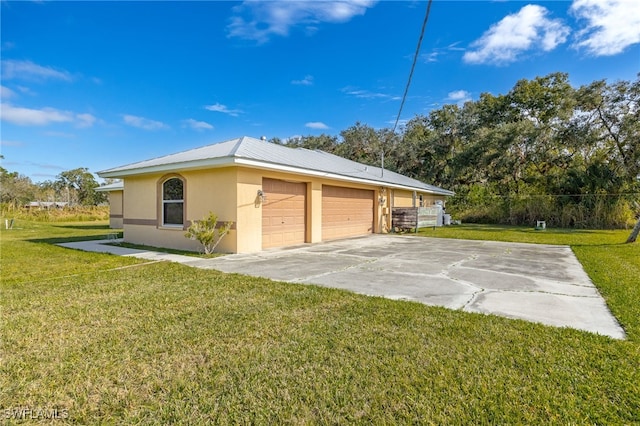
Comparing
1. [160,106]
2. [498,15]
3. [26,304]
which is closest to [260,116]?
[160,106]

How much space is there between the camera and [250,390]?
2361mm

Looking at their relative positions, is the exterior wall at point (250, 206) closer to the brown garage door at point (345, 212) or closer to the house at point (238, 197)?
the house at point (238, 197)

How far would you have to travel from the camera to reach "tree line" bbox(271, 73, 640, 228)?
1795 centimetres

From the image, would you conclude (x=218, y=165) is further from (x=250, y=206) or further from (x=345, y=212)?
(x=345, y=212)

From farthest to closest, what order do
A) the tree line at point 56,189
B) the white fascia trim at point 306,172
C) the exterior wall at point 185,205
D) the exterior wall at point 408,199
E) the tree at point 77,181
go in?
the tree at point 77,181, the tree line at point 56,189, the exterior wall at point 408,199, the exterior wall at point 185,205, the white fascia trim at point 306,172

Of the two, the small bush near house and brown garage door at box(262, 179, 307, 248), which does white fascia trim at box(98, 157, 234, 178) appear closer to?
the small bush near house

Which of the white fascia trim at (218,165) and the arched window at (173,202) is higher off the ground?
the white fascia trim at (218,165)

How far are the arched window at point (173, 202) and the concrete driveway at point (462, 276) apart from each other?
2.90m

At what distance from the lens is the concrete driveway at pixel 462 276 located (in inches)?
163

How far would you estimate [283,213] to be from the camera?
10695 mm

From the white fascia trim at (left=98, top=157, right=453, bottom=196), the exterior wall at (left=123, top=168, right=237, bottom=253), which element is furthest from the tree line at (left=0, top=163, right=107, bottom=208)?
the white fascia trim at (left=98, top=157, right=453, bottom=196)

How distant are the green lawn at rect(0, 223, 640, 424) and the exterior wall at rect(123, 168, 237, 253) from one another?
4.56 metres

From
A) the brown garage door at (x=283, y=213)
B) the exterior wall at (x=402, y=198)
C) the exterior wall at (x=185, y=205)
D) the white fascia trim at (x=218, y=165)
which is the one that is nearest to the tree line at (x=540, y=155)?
the exterior wall at (x=402, y=198)

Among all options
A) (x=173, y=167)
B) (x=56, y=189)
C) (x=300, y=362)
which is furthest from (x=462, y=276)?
(x=56, y=189)
